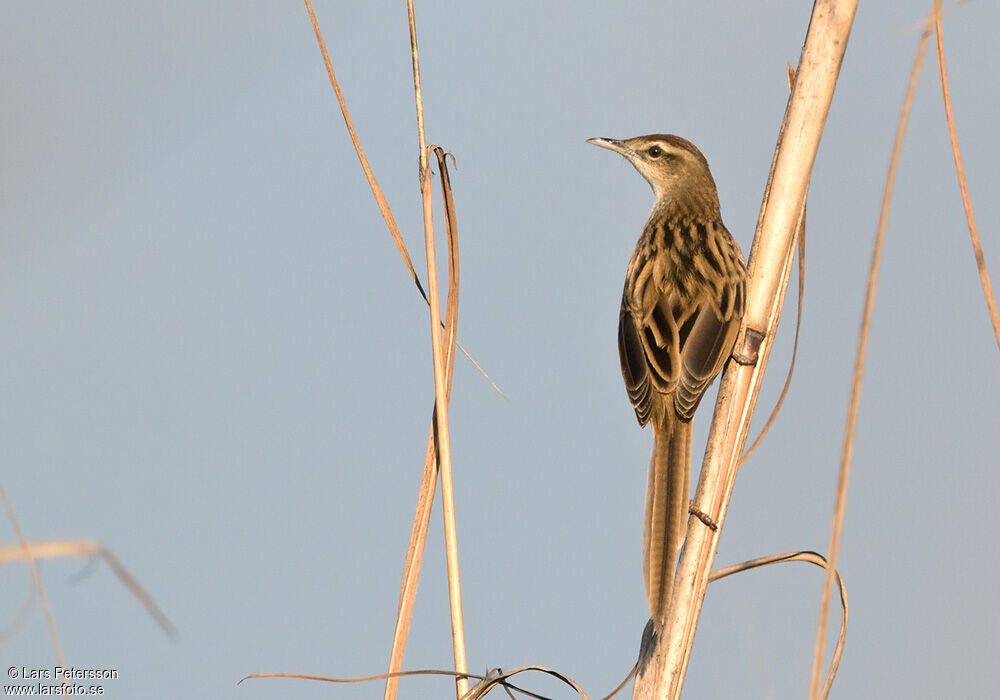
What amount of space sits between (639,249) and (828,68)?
1.63 m

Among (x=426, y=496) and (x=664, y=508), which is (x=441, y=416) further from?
(x=664, y=508)

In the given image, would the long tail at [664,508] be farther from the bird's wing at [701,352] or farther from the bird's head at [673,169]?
the bird's head at [673,169]

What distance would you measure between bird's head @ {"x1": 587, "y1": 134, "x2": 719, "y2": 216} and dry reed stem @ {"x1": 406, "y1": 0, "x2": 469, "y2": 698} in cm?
237

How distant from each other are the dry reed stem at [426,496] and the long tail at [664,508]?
0.55 m

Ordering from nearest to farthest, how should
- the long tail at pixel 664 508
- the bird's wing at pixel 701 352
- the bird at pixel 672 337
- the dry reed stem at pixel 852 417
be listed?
the dry reed stem at pixel 852 417 < the long tail at pixel 664 508 < the bird at pixel 672 337 < the bird's wing at pixel 701 352

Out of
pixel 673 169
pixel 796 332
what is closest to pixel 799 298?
pixel 796 332

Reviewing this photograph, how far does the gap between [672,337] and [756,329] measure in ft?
2.86

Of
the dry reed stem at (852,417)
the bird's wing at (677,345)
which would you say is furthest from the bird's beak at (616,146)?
the dry reed stem at (852,417)

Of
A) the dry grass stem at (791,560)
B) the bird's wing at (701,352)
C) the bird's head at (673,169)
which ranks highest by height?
the bird's head at (673,169)

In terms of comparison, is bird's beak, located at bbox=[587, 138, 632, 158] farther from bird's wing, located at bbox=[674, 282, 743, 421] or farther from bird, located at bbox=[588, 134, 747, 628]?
bird's wing, located at bbox=[674, 282, 743, 421]

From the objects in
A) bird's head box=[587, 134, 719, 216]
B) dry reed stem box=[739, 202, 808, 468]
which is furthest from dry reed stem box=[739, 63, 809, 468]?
bird's head box=[587, 134, 719, 216]

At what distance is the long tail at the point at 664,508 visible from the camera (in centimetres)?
237

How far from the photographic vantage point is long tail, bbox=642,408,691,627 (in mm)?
2365

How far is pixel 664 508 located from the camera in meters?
2.58
